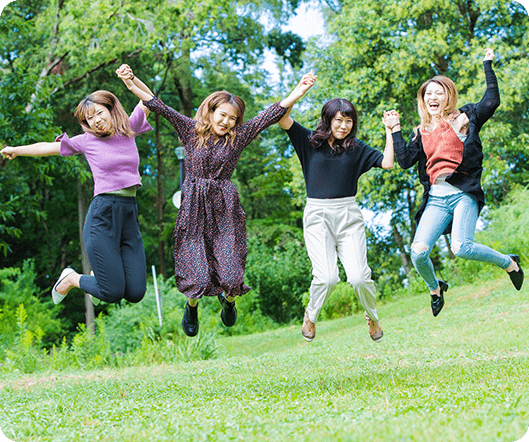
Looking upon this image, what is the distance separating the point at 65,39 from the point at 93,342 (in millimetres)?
8370

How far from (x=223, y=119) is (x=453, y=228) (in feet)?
7.44

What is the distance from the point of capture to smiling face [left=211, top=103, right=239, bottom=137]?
5.30 metres

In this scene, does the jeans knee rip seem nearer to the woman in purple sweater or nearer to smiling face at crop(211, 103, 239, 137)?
smiling face at crop(211, 103, 239, 137)

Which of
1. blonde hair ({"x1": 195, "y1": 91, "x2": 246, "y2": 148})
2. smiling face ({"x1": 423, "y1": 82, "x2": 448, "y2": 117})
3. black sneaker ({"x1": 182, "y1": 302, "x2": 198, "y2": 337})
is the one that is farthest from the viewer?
black sneaker ({"x1": 182, "y1": 302, "x2": 198, "y2": 337})

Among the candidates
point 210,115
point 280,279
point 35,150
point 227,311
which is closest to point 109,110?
point 35,150

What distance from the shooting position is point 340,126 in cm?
546

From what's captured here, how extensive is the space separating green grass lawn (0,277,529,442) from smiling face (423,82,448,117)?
241cm

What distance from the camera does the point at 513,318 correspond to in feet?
33.5

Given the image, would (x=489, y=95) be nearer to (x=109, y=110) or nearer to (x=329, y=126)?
(x=329, y=126)

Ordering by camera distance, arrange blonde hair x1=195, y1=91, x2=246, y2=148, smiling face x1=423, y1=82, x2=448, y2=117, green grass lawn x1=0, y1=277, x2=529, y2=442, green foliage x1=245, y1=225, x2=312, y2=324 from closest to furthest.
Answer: green grass lawn x1=0, y1=277, x2=529, y2=442 < blonde hair x1=195, y1=91, x2=246, y2=148 < smiling face x1=423, y1=82, x2=448, y2=117 < green foliage x1=245, y1=225, x2=312, y2=324

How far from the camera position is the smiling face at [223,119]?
5.30 meters

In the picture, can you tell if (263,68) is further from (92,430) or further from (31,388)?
(92,430)

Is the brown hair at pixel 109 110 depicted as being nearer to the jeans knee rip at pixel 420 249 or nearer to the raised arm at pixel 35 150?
the raised arm at pixel 35 150

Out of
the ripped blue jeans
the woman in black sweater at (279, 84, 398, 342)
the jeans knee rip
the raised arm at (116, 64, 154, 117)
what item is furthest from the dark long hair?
the raised arm at (116, 64, 154, 117)
